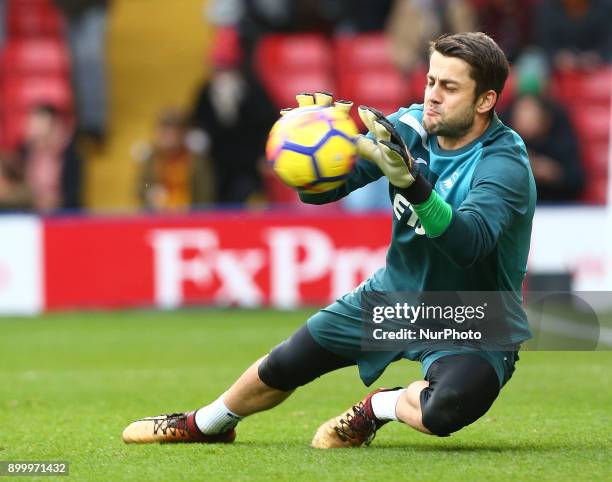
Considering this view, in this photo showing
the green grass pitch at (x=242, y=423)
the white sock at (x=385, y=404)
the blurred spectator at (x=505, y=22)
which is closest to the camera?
the green grass pitch at (x=242, y=423)

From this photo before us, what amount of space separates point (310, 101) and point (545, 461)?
1.88m

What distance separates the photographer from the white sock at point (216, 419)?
21.6 ft

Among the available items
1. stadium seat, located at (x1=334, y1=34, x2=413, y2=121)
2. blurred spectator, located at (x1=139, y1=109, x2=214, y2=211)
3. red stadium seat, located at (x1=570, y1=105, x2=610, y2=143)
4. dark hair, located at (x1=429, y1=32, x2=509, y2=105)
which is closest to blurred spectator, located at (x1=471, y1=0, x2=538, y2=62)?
red stadium seat, located at (x1=570, y1=105, x2=610, y2=143)

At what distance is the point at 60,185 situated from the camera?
15523 millimetres

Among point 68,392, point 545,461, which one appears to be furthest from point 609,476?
point 68,392

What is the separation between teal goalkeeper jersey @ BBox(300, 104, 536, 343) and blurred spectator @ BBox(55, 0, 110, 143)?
1109 centimetres

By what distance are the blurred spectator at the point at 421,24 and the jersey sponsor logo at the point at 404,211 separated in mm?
10693

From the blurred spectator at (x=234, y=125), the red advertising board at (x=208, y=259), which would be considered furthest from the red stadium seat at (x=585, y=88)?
the red advertising board at (x=208, y=259)

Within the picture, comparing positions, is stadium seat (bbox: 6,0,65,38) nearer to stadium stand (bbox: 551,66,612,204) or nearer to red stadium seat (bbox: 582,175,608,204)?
stadium stand (bbox: 551,66,612,204)

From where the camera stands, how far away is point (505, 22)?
1747 centimetres

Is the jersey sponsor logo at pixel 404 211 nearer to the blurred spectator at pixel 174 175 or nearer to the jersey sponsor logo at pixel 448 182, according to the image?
the jersey sponsor logo at pixel 448 182

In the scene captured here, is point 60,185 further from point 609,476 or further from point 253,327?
point 609,476

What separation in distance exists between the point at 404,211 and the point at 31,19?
12.9 metres

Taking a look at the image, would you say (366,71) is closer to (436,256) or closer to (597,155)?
(597,155)
